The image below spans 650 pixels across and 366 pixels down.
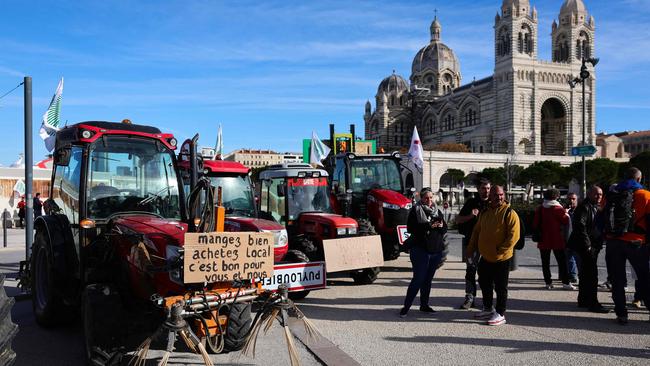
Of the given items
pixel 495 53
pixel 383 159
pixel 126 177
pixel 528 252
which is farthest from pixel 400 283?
pixel 495 53

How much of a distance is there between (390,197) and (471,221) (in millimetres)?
3674

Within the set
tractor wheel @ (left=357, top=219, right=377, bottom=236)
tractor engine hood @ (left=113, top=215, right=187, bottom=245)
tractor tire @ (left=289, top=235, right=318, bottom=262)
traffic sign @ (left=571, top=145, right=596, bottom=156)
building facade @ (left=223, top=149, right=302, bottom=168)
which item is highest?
building facade @ (left=223, top=149, right=302, bottom=168)

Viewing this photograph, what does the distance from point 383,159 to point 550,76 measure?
82247mm

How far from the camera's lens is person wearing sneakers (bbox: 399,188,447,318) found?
23.8 feet

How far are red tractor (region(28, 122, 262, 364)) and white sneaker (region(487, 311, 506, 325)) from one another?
3.13 metres

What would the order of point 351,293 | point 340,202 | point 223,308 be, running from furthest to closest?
point 340,202 < point 351,293 < point 223,308

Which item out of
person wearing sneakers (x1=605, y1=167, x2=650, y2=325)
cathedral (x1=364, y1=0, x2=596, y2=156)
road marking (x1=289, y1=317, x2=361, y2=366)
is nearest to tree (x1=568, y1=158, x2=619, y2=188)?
cathedral (x1=364, y1=0, x2=596, y2=156)

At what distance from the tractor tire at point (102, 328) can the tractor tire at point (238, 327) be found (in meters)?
0.97

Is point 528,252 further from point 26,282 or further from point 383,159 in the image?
point 26,282

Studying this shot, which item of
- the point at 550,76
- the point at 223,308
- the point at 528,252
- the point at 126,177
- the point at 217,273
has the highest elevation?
the point at 550,76

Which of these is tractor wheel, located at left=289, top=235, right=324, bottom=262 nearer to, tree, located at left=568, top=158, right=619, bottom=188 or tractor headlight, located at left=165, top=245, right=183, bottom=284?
tractor headlight, located at left=165, top=245, right=183, bottom=284

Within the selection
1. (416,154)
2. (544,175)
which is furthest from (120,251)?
(544,175)

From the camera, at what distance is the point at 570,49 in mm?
86625

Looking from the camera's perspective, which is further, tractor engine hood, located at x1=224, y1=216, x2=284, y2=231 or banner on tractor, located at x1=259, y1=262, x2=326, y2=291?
tractor engine hood, located at x1=224, y1=216, x2=284, y2=231
